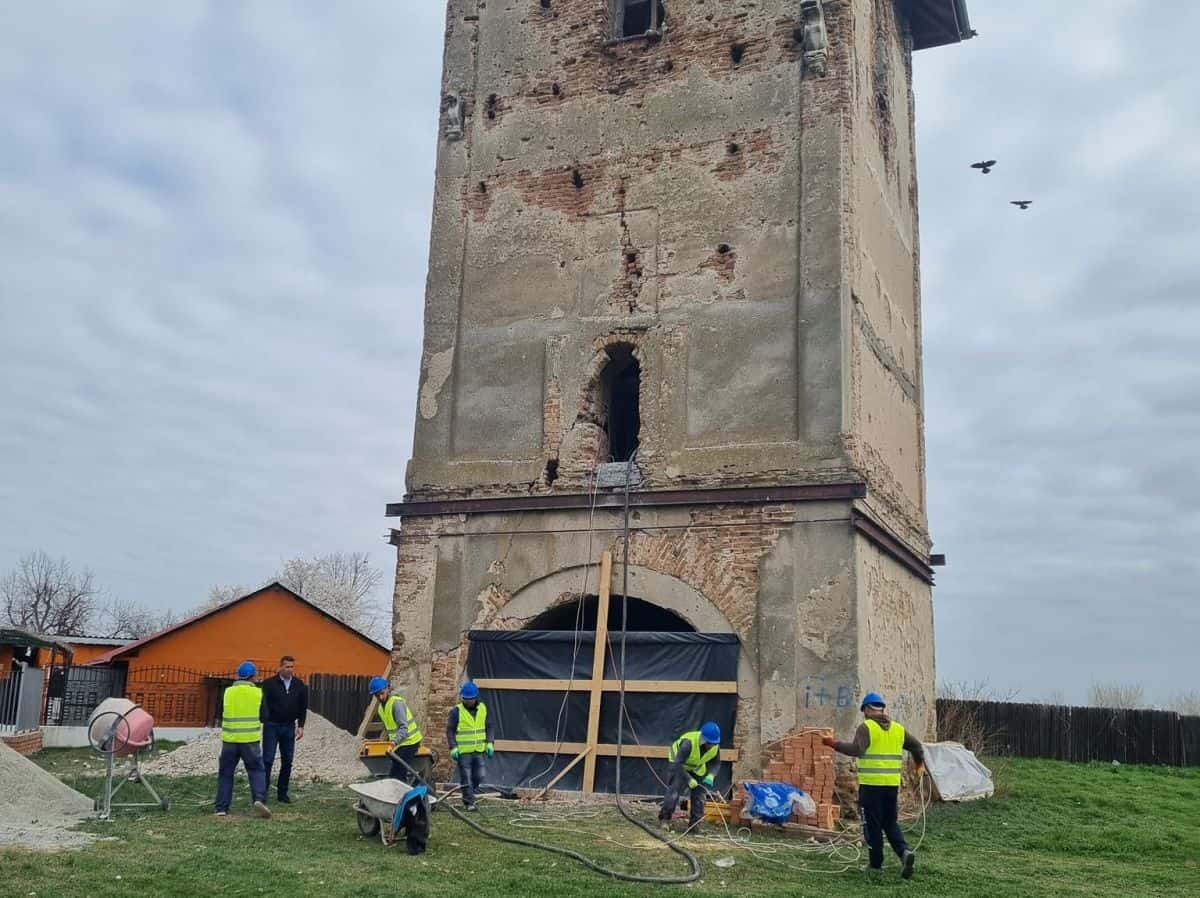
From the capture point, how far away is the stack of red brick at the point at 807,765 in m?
12.9

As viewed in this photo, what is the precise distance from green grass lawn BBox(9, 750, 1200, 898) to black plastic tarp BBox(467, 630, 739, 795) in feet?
3.49

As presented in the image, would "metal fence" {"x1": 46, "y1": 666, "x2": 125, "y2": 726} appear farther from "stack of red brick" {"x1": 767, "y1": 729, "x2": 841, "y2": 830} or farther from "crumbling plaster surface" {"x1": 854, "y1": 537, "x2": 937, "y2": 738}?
"stack of red brick" {"x1": 767, "y1": 729, "x2": 841, "y2": 830}

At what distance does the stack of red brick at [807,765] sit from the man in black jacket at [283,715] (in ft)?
17.3

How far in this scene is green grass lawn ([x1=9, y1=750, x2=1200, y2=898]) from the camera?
8.37 m

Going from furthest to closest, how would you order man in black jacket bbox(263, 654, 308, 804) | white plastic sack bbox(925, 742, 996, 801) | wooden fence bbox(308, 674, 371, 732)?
1. wooden fence bbox(308, 674, 371, 732)
2. white plastic sack bbox(925, 742, 996, 801)
3. man in black jacket bbox(263, 654, 308, 804)

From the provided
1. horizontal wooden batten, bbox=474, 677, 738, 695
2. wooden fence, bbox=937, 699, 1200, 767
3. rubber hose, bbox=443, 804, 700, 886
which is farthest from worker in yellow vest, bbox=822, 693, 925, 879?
wooden fence, bbox=937, 699, 1200, 767

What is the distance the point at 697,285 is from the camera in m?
15.6

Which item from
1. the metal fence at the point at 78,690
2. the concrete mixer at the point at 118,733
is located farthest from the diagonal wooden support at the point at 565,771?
the metal fence at the point at 78,690

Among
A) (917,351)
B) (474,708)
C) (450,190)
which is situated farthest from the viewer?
(917,351)

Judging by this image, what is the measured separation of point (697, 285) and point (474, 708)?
20.3 ft


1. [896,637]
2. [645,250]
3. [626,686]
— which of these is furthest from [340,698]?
[896,637]

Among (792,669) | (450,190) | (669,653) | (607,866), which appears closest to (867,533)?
(792,669)

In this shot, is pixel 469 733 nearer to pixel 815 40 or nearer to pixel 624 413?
pixel 624 413

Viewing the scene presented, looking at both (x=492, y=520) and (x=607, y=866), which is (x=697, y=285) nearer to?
(x=492, y=520)
